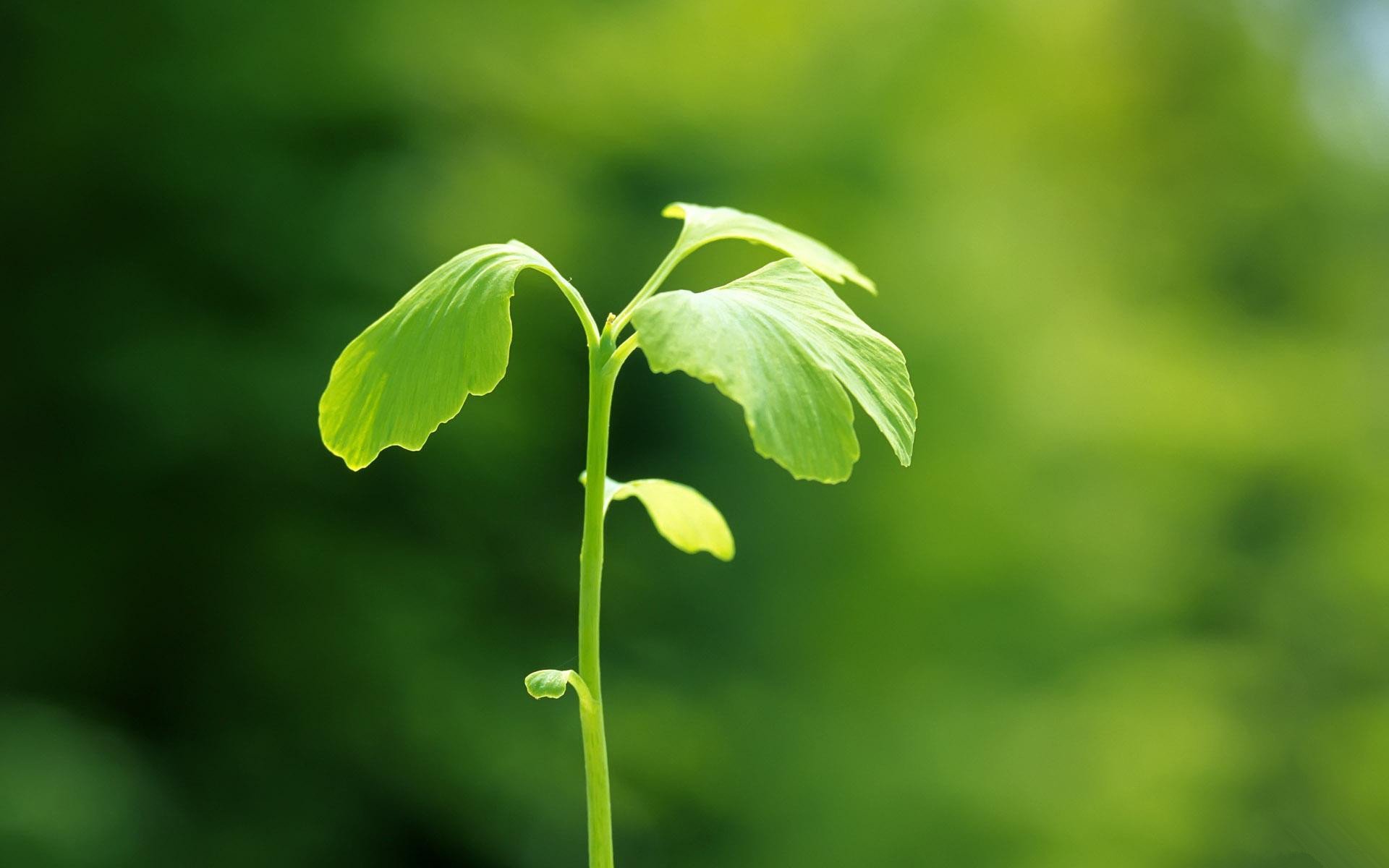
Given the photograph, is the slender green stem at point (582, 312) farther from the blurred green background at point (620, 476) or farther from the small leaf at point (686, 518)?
the blurred green background at point (620, 476)

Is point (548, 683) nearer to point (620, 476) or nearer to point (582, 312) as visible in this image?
point (582, 312)

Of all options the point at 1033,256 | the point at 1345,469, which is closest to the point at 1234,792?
the point at 1345,469

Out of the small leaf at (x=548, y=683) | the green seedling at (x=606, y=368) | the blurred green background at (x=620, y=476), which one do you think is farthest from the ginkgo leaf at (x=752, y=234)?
the blurred green background at (x=620, y=476)

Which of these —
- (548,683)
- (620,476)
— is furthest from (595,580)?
(620,476)

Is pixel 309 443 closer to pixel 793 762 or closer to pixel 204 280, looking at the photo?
pixel 204 280

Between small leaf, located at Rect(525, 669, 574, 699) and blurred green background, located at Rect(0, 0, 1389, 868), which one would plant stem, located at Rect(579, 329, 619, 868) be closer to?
small leaf, located at Rect(525, 669, 574, 699)

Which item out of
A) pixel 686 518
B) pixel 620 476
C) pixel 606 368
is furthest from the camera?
pixel 620 476
